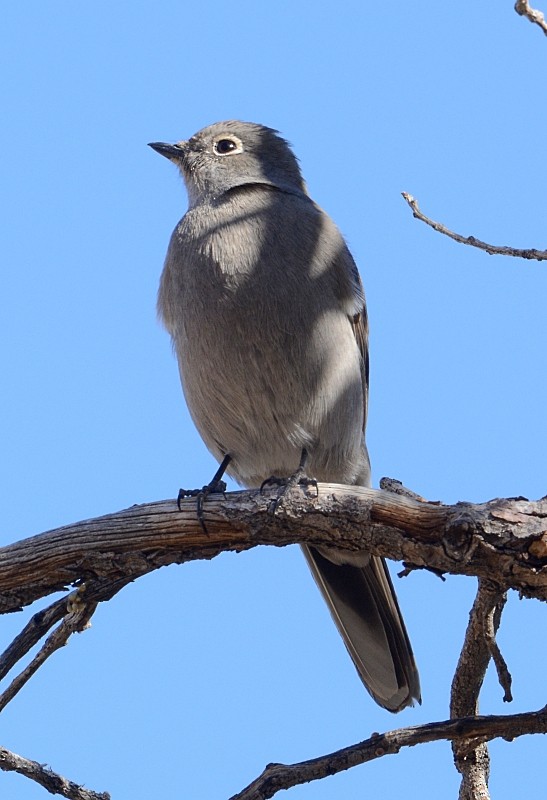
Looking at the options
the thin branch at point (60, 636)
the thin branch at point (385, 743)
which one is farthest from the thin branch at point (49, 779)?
the thin branch at point (385, 743)

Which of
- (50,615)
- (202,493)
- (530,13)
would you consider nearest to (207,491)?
(202,493)

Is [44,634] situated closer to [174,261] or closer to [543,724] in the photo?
[543,724]

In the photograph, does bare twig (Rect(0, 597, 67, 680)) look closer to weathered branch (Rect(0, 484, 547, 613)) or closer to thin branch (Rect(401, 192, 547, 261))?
weathered branch (Rect(0, 484, 547, 613))

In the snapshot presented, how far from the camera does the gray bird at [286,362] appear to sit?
6551 mm

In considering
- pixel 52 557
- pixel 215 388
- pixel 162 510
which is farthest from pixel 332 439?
pixel 52 557

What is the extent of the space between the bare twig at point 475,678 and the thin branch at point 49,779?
5.99 ft

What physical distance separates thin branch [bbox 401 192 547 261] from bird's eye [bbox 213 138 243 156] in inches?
128

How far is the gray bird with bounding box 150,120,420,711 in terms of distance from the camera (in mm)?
6551

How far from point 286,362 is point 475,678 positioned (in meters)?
2.22

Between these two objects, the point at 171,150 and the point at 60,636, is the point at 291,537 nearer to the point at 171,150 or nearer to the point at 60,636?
the point at 60,636

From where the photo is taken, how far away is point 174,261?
23.3 ft

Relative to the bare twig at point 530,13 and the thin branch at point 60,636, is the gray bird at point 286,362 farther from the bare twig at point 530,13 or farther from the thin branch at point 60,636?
the bare twig at point 530,13

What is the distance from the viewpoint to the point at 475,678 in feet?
17.7

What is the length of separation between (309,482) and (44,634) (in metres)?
1.49
